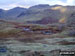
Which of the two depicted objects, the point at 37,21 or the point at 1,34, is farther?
the point at 37,21

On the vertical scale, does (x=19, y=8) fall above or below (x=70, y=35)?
above

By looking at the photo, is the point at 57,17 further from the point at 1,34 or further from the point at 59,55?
the point at 59,55

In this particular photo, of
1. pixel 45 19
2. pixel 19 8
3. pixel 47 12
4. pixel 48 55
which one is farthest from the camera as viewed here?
pixel 19 8

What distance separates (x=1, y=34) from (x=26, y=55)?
14.6 metres

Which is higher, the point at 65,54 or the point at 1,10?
the point at 1,10

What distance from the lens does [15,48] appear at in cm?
2073

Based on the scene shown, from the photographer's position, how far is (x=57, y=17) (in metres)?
57.3

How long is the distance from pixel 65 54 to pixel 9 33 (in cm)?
1742

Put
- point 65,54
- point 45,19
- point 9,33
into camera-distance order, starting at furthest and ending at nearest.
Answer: point 45,19, point 9,33, point 65,54

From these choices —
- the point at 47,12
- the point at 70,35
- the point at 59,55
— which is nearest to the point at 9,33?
the point at 70,35

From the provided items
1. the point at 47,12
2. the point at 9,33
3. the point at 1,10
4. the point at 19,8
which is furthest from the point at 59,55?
the point at 19,8

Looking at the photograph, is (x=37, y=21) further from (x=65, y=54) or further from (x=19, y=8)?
(x=19, y=8)

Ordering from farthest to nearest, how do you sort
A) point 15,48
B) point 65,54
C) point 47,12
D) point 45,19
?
point 47,12
point 45,19
point 15,48
point 65,54

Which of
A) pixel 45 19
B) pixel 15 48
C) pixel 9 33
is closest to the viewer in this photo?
pixel 15 48
